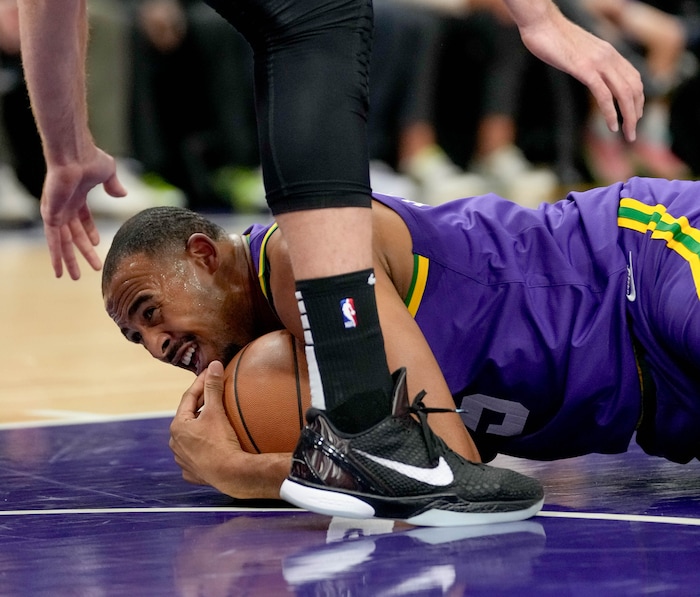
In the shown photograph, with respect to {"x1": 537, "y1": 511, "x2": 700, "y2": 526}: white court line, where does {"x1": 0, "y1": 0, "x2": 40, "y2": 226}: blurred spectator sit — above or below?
above

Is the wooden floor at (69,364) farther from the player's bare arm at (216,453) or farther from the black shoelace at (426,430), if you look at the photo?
the black shoelace at (426,430)

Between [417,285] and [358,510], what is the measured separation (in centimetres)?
57

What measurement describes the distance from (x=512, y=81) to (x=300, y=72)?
903 centimetres

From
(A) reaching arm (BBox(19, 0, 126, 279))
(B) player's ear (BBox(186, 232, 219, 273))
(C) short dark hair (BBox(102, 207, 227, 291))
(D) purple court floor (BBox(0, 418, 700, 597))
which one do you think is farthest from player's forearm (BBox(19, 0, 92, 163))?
(D) purple court floor (BBox(0, 418, 700, 597))

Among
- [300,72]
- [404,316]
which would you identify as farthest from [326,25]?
[404,316]

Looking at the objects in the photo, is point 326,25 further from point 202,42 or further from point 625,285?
point 202,42

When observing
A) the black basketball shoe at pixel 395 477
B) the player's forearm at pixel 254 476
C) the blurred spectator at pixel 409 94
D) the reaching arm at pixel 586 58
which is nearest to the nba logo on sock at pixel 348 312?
the black basketball shoe at pixel 395 477

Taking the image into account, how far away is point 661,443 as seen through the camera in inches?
105

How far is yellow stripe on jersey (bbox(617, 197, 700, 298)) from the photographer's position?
252 centimetres

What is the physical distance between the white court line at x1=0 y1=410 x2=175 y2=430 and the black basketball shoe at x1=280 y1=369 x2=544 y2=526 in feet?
5.18

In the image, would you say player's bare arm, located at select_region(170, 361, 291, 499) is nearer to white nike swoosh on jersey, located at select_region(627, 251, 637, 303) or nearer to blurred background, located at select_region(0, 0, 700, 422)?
white nike swoosh on jersey, located at select_region(627, 251, 637, 303)

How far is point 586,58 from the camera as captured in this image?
226 centimetres

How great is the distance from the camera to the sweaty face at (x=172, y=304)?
2.67 metres

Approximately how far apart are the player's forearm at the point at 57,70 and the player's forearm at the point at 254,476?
80 cm
